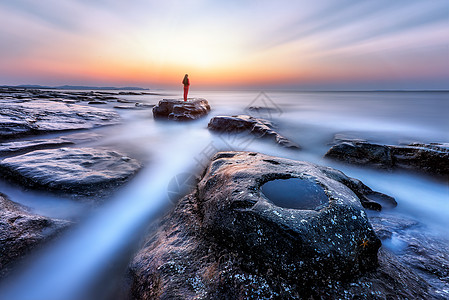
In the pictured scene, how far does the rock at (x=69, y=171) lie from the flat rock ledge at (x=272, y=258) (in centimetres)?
195

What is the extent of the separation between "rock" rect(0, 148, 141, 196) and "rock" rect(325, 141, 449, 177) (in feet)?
20.2

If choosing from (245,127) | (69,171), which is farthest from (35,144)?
(245,127)

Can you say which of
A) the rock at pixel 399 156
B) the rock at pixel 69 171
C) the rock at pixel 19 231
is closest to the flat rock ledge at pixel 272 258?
the rock at pixel 19 231

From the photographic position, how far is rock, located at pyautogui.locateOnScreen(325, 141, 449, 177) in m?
4.77

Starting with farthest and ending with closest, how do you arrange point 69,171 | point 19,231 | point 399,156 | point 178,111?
point 178,111, point 399,156, point 69,171, point 19,231

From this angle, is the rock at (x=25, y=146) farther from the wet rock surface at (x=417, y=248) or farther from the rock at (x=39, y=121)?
the wet rock surface at (x=417, y=248)

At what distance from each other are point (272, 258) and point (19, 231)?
3025mm

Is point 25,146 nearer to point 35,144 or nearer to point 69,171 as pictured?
point 35,144

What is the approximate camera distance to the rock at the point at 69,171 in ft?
10.8

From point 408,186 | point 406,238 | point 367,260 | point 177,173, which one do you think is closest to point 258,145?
point 177,173

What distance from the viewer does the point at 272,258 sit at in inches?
67.3

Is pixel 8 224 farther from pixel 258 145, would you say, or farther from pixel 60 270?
pixel 258 145

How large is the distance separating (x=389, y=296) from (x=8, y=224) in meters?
4.20

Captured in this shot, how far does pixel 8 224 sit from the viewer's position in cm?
227
